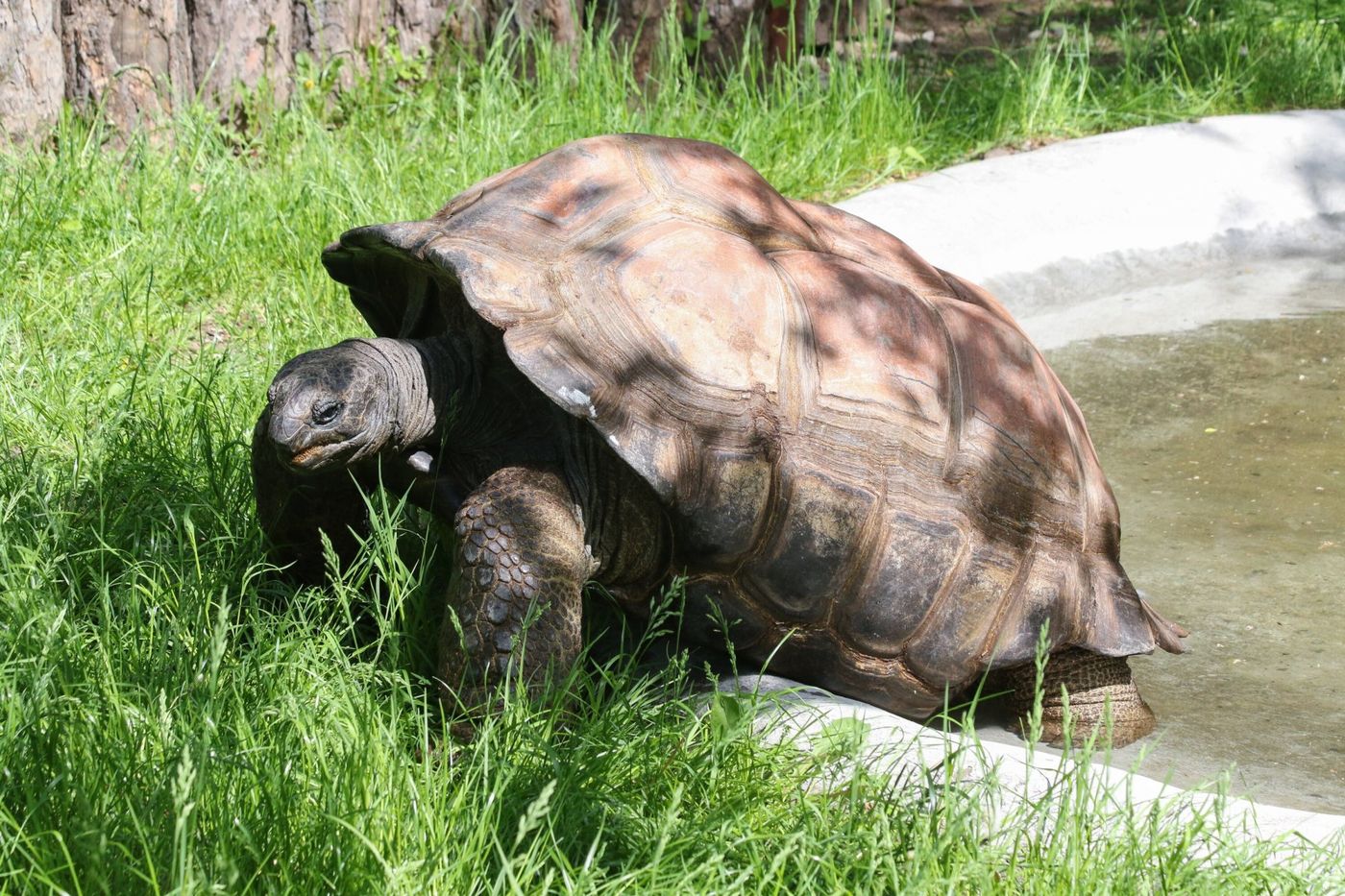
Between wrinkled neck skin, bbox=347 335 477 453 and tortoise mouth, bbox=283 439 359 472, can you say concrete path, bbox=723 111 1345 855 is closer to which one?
wrinkled neck skin, bbox=347 335 477 453

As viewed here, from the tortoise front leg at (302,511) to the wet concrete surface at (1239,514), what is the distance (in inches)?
60.7

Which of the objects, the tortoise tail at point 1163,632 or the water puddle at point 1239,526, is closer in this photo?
the water puddle at point 1239,526

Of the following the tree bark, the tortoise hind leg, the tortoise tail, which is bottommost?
the tortoise hind leg

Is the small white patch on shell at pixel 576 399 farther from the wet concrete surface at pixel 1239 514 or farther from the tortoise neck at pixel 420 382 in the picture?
the wet concrete surface at pixel 1239 514

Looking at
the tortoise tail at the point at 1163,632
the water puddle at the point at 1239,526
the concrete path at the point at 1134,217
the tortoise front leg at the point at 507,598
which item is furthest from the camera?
the concrete path at the point at 1134,217

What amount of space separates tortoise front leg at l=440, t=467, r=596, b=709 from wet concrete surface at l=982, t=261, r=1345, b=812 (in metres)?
1.05

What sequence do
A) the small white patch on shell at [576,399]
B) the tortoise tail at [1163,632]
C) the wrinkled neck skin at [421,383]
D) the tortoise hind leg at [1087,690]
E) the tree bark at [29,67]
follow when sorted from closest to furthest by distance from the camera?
the small white patch on shell at [576,399] → the wrinkled neck skin at [421,383] → the tortoise hind leg at [1087,690] → the tortoise tail at [1163,632] → the tree bark at [29,67]

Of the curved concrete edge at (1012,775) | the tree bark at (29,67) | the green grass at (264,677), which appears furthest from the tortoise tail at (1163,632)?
the tree bark at (29,67)

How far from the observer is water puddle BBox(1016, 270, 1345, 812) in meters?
3.05

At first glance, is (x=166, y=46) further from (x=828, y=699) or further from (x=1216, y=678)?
(x=1216, y=678)

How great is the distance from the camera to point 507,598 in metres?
2.56

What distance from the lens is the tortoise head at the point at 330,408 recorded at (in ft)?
8.63

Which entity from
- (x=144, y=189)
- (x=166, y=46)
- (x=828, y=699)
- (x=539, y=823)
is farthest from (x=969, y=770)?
(x=166, y=46)

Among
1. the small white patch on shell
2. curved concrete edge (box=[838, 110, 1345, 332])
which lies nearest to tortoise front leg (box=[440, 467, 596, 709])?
the small white patch on shell
